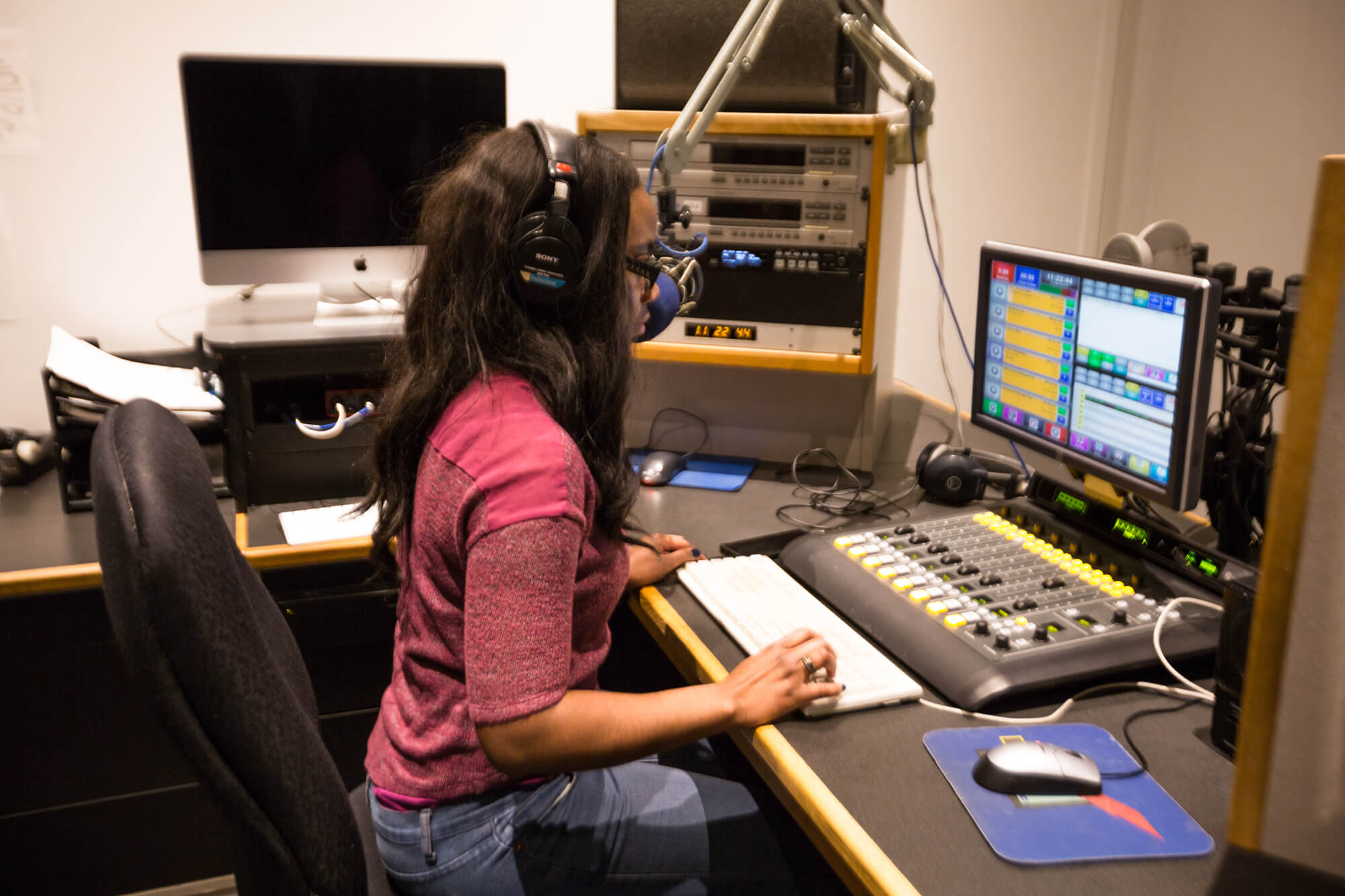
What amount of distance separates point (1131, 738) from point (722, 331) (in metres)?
0.99

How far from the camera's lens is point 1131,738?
0.96 meters

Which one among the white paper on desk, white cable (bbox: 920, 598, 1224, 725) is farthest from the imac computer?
white cable (bbox: 920, 598, 1224, 725)

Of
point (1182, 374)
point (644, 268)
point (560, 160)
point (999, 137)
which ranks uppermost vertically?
point (999, 137)

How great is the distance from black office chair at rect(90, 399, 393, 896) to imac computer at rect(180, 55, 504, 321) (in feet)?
3.06

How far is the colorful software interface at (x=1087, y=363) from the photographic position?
3.85 feet

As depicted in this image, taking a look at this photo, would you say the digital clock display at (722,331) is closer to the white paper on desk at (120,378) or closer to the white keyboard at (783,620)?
the white keyboard at (783,620)

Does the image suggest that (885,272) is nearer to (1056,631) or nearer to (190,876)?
(1056,631)

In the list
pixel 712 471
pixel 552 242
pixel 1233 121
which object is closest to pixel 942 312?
pixel 1233 121

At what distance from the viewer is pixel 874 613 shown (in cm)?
117

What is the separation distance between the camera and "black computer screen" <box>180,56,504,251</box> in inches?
67.4

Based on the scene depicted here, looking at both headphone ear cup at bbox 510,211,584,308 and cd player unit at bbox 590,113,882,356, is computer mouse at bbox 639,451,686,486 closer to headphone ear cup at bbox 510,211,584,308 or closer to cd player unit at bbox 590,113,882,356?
cd player unit at bbox 590,113,882,356

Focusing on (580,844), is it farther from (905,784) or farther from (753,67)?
(753,67)

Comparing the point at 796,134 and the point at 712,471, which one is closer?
the point at 796,134

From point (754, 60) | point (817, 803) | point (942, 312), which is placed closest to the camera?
point (817, 803)
